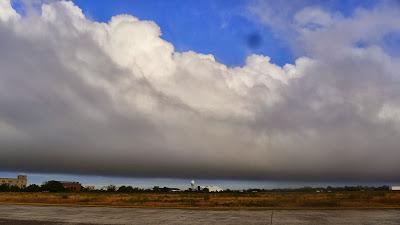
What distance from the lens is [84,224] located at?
22641 mm

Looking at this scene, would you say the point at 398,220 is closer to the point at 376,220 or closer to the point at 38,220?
the point at 376,220

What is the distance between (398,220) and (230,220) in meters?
8.21

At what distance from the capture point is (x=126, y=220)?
2450 cm

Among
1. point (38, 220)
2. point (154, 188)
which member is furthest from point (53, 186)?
point (38, 220)

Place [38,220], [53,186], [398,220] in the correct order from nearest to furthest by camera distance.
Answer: [398,220] < [38,220] < [53,186]

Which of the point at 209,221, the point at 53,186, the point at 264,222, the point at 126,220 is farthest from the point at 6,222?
the point at 53,186

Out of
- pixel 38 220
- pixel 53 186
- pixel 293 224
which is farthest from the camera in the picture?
pixel 53 186

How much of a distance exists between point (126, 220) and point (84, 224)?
2537 millimetres

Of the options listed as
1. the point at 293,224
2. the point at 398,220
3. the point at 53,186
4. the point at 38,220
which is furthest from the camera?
the point at 53,186

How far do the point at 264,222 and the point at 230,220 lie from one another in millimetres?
1984

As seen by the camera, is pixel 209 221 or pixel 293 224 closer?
pixel 293 224

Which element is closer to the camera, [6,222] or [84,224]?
[84,224]

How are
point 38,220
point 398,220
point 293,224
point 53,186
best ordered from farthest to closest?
point 53,186, point 38,220, point 398,220, point 293,224

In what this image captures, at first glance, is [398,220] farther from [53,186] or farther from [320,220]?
[53,186]
